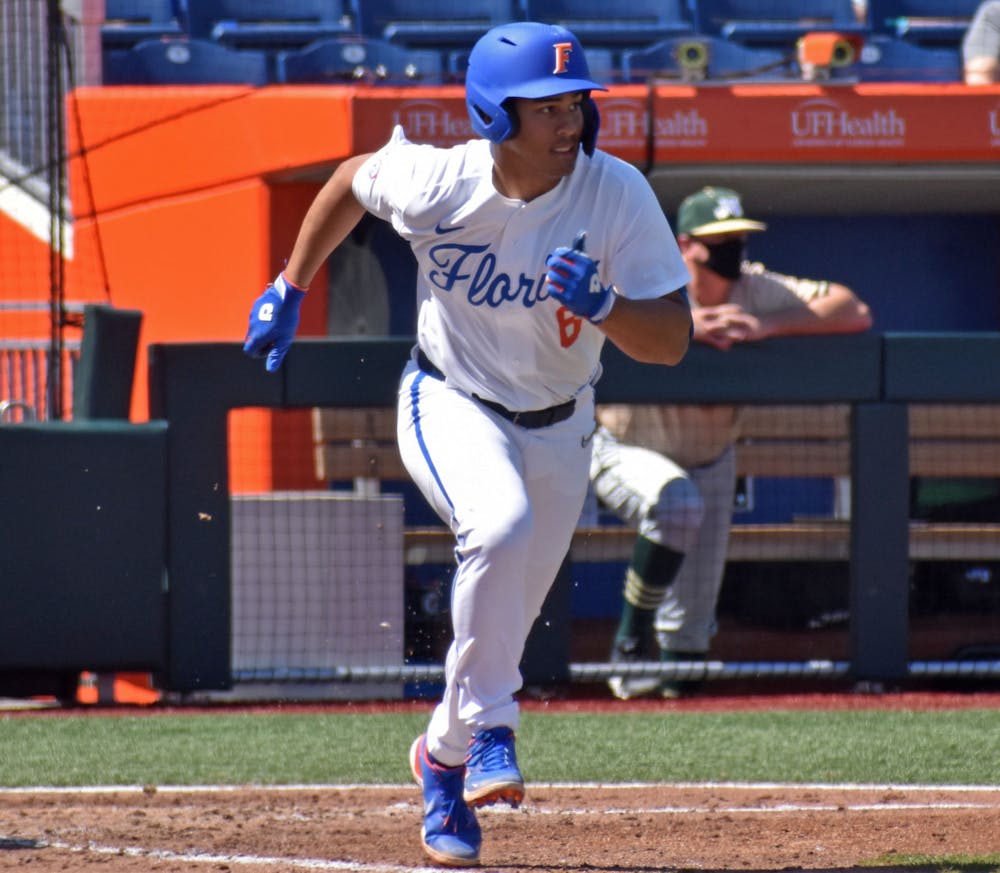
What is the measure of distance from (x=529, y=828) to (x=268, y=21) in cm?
696

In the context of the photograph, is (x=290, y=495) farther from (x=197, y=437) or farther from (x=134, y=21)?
(x=134, y=21)

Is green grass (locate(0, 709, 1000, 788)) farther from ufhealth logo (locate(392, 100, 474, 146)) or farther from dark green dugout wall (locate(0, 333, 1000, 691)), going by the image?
ufhealth logo (locate(392, 100, 474, 146))

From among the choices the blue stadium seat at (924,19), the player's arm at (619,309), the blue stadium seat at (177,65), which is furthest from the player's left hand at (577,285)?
the blue stadium seat at (924,19)

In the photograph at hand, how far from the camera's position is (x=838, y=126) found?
28.1 ft

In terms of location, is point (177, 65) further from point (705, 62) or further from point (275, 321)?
point (275, 321)

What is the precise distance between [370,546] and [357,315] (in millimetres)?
2622

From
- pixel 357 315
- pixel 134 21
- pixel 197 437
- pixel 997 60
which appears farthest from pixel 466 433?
pixel 134 21

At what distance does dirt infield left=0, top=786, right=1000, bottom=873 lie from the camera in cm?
364

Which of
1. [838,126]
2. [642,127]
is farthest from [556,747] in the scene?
[838,126]

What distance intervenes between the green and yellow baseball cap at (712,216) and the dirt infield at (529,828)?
98.8 inches

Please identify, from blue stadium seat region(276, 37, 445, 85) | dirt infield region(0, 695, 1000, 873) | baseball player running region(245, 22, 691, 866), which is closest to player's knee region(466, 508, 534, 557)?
baseball player running region(245, 22, 691, 866)

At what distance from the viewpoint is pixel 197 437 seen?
6.34 m

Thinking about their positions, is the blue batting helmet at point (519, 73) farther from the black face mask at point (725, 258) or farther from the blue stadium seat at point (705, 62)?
the blue stadium seat at point (705, 62)

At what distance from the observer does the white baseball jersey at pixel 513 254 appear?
11.7ft
